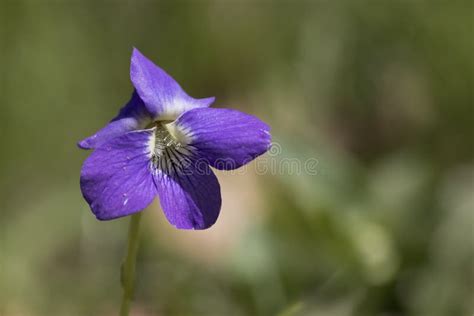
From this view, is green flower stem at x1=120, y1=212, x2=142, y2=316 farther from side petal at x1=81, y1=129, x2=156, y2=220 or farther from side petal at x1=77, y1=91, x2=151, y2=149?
side petal at x1=77, y1=91, x2=151, y2=149

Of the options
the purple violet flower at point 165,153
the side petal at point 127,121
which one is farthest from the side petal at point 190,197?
the side petal at point 127,121

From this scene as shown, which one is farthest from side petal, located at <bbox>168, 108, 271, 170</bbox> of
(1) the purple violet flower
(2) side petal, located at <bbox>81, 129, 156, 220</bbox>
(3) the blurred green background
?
(3) the blurred green background

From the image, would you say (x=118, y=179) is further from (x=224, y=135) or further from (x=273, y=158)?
(x=273, y=158)

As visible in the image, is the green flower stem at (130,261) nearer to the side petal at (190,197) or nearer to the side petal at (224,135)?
the side petal at (190,197)

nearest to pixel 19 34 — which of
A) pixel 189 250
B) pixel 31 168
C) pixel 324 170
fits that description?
pixel 31 168

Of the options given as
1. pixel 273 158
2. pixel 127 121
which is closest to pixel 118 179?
pixel 127 121

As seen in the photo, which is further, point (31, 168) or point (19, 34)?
point (19, 34)

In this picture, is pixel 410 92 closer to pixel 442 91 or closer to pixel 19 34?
pixel 442 91
